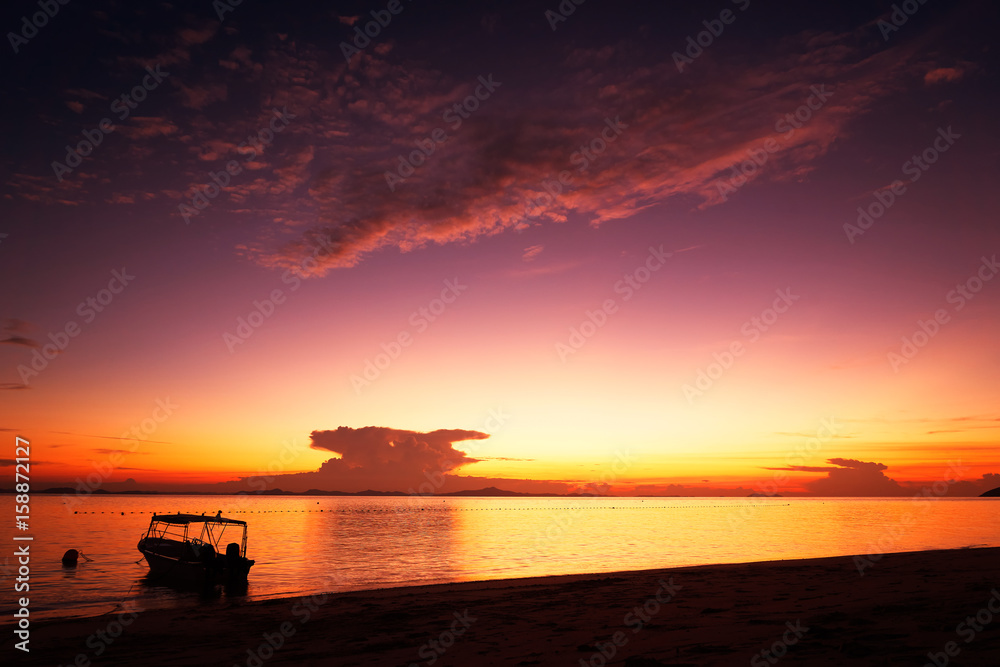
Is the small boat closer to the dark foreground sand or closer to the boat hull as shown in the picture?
the boat hull

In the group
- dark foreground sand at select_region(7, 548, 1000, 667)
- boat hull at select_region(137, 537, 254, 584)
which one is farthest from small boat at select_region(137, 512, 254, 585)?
dark foreground sand at select_region(7, 548, 1000, 667)

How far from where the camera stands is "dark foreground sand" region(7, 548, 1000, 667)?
11539 mm

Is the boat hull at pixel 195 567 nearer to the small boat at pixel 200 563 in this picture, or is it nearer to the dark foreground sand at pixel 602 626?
the small boat at pixel 200 563

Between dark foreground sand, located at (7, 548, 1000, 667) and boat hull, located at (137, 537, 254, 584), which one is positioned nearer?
dark foreground sand, located at (7, 548, 1000, 667)

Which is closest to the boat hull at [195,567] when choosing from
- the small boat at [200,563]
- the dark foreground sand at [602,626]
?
the small boat at [200,563]

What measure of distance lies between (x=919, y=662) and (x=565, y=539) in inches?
2408

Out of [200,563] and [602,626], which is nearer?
[602,626]

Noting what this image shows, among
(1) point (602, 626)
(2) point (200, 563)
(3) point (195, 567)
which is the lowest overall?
(3) point (195, 567)

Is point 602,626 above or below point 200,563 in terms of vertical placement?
above

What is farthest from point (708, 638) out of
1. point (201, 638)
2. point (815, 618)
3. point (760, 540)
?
point (760, 540)

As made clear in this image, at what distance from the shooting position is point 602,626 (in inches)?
629

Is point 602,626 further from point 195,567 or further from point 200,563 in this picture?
point 195,567

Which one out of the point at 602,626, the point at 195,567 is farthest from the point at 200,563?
the point at 602,626

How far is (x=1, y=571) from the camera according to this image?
37.8 m
